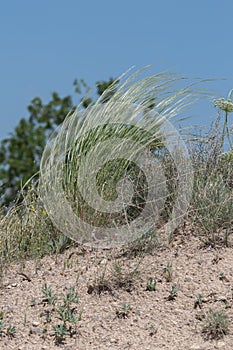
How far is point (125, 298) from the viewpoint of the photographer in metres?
4.51

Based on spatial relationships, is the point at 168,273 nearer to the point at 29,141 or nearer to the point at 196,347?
the point at 196,347

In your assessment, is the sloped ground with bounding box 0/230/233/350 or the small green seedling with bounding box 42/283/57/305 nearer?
the sloped ground with bounding box 0/230/233/350

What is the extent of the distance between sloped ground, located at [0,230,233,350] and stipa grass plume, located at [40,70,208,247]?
26 cm

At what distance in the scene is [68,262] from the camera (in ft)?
16.5

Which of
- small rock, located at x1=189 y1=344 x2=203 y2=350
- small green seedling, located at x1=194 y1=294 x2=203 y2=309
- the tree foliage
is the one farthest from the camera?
the tree foliage

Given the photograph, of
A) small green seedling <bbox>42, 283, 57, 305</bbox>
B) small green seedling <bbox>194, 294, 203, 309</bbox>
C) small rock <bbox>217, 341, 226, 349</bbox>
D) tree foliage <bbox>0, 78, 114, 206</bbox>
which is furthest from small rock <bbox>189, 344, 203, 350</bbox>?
tree foliage <bbox>0, 78, 114, 206</bbox>

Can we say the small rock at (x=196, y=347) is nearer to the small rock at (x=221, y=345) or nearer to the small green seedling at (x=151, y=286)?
the small rock at (x=221, y=345)

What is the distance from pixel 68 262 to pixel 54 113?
148 inches

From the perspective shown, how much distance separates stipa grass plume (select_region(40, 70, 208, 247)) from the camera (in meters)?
5.33

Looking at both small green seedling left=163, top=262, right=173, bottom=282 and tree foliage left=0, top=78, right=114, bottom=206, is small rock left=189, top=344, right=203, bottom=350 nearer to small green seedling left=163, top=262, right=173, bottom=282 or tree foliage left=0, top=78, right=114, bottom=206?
small green seedling left=163, top=262, right=173, bottom=282

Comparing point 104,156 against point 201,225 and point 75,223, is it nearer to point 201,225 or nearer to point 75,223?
point 75,223

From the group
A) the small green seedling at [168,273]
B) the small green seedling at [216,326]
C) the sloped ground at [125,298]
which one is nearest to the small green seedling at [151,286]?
the sloped ground at [125,298]

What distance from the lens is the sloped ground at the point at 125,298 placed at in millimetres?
4141

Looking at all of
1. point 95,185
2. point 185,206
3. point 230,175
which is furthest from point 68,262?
point 230,175
